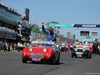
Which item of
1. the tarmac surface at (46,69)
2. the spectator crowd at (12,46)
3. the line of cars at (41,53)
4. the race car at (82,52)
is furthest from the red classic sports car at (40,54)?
the spectator crowd at (12,46)

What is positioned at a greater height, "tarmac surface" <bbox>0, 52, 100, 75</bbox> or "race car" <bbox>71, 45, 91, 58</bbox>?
"race car" <bbox>71, 45, 91, 58</bbox>

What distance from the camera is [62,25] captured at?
196 feet

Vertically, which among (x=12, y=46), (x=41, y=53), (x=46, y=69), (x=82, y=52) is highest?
(x=12, y=46)

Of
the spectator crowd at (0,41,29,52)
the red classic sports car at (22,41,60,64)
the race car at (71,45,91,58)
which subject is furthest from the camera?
the spectator crowd at (0,41,29,52)

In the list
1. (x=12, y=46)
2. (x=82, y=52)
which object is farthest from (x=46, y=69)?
(x=12, y=46)

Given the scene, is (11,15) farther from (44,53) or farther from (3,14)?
(44,53)

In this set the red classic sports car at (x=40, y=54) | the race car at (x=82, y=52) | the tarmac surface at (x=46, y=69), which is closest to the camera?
the tarmac surface at (x=46, y=69)

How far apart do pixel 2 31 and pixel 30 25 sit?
122 feet

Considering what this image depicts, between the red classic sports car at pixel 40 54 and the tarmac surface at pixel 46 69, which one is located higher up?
the red classic sports car at pixel 40 54

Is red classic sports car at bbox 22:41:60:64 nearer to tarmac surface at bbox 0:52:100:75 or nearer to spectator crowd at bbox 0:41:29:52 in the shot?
tarmac surface at bbox 0:52:100:75

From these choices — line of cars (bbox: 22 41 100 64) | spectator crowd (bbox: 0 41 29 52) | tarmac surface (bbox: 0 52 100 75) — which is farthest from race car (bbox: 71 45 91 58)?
spectator crowd (bbox: 0 41 29 52)

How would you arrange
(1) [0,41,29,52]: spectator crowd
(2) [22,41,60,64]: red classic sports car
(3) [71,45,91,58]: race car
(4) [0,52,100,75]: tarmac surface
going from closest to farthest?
(4) [0,52,100,75]: tarmac surface
(2) [22,41,60,64]: red classic sports car
(3) [71,45,91,58]: race car
(1) [0,41,29,52]: spectator crowd

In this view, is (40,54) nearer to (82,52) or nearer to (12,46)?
(82,52)

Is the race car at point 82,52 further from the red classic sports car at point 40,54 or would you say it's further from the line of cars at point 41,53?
the red classic sports car at point 40,54
